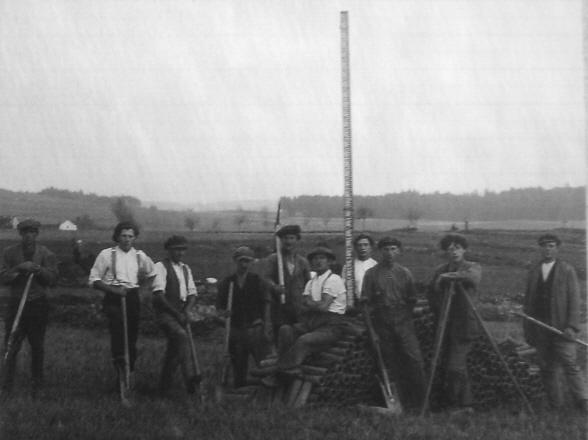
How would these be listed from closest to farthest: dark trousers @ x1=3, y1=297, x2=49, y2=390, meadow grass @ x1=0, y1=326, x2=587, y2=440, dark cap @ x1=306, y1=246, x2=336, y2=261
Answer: meadow grass @ x1=0, y1=326, x2=587, y2=440 < dark trousers @ x1=3, y1=297, x2=49, y2=390 < dark cap @ x1=306, y1=246, x2=336, y2=261

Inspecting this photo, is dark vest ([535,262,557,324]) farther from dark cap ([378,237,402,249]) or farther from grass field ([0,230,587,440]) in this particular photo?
dark cap ([378,237,402,249])

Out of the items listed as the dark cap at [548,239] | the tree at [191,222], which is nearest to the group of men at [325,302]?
the dark cap at [548,239]

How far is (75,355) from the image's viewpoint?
20.3ft

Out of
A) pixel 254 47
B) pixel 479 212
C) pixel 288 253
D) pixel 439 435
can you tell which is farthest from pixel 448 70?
pixel 439 435

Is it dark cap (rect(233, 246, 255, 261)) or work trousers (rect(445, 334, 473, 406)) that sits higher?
dark cap (rect(233, 246, 255, 261))

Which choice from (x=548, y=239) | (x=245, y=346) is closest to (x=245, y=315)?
(x=245, y=346)

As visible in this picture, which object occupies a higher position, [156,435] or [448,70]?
[448,70]

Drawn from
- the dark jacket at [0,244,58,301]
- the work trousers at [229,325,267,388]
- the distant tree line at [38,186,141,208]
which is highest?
the distant tree line at [38,186,141,208]

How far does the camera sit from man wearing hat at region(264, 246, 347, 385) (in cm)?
627

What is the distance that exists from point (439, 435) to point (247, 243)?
217 centimetres

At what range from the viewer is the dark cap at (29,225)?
20.3 feet

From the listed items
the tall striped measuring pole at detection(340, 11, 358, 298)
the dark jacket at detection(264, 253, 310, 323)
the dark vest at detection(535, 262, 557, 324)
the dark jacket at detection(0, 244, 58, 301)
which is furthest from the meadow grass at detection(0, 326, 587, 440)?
the tall striped measuring pole at detection(340, 11, 358, 298)

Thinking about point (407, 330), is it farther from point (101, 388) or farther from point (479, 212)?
point (101, 388)

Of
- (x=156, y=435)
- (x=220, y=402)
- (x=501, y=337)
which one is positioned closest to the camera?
(x=156, y=435)
